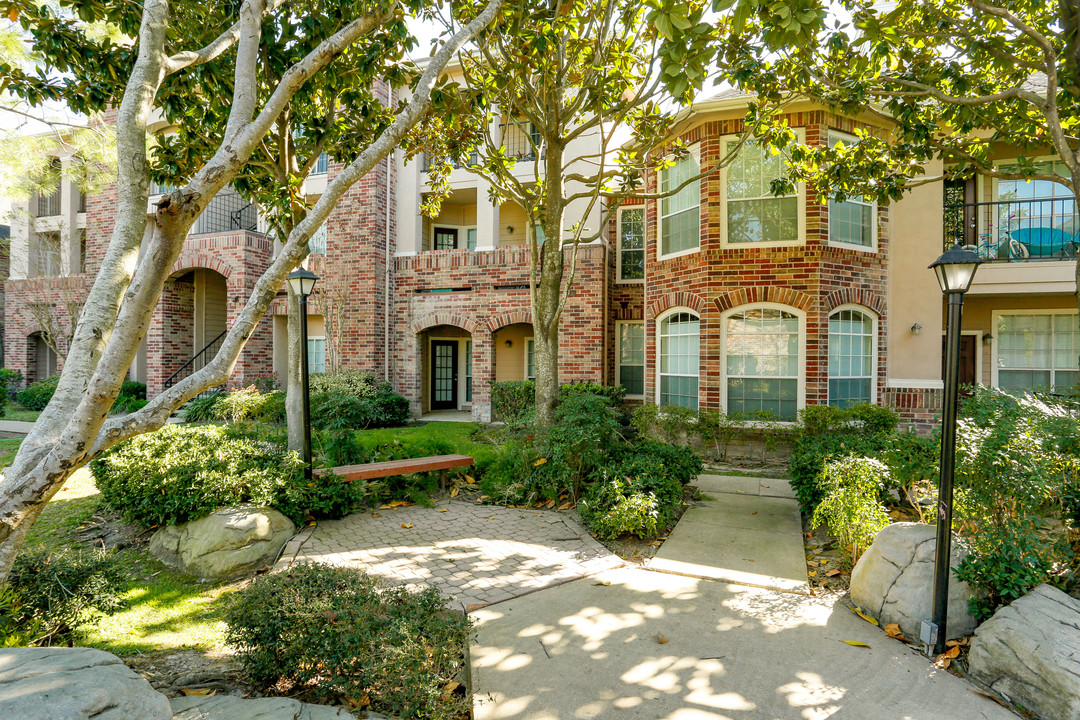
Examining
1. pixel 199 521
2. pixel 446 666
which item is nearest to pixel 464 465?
pixel 199 521

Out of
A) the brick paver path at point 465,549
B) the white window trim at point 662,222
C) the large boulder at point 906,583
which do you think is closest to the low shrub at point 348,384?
the brick paver path at point 465,549

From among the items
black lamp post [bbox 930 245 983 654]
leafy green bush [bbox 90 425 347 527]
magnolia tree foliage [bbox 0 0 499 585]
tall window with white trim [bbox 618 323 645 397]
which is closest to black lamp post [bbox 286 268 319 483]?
leafy green bush [bbox 90 425 347 527]

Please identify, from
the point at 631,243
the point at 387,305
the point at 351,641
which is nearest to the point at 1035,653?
the point at 351,641

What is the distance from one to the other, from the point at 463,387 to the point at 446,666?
13.4m

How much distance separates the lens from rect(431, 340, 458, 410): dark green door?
1585 cm

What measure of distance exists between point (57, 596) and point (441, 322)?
35.7 feet

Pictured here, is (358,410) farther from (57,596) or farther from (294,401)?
(57,596)

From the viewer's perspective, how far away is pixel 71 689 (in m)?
1.92

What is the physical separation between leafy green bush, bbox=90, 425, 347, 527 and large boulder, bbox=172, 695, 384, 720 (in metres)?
2.88

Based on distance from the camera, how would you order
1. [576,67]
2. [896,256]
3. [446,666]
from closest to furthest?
[446,666] → [576,67] → [896,256]

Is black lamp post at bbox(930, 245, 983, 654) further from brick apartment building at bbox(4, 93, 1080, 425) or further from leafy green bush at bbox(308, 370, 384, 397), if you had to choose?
leafy green bush at bbox(308, 370, 384, 397)

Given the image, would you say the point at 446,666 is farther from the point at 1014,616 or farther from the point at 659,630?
the point at 1014,616

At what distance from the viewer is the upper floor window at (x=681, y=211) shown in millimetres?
10086

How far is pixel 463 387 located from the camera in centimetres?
1602
